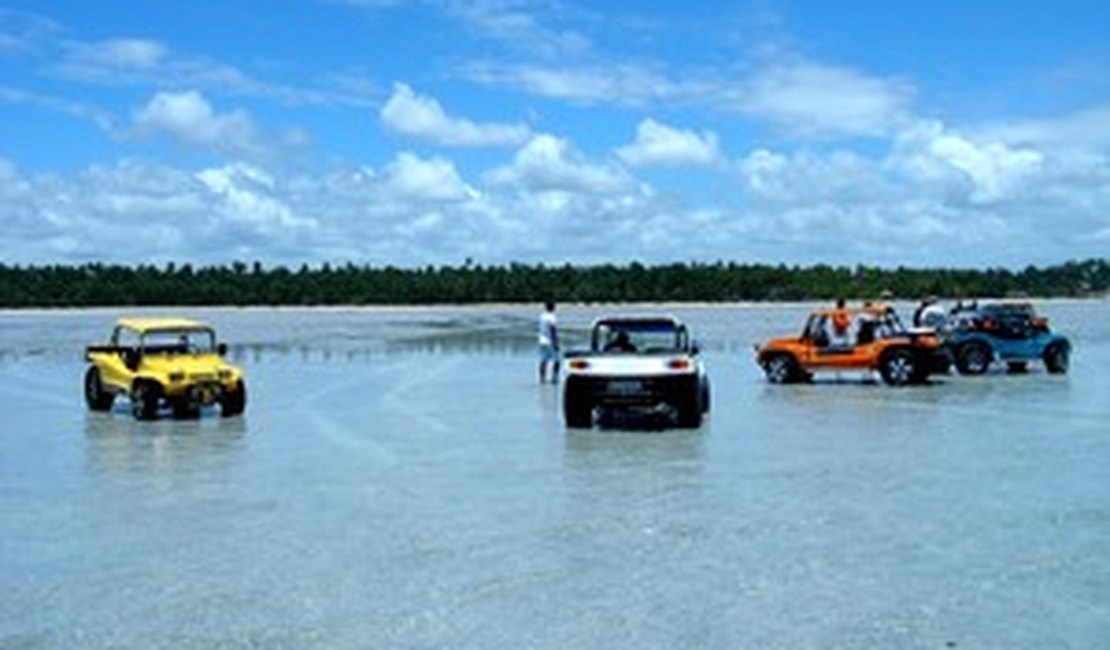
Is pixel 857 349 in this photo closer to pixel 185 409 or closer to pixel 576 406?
pixel 576 406

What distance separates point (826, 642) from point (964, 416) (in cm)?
1288

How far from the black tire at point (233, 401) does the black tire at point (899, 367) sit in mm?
11572

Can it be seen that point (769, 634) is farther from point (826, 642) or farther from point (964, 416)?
point (964, 416)

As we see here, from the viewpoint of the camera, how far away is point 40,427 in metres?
19.2

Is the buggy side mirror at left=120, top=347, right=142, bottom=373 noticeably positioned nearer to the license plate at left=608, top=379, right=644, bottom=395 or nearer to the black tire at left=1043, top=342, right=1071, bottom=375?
the license plate at left=608, top=379, right=644, bottom=395

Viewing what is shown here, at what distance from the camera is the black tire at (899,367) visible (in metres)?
25.5

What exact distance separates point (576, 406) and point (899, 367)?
9.45 meters

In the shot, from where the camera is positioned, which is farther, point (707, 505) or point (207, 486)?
point (207, 486)

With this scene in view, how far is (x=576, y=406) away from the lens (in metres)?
18.3

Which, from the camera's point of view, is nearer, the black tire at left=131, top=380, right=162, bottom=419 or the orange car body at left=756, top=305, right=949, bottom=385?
the black tire at left=131, top=380, right=162, bottom=419

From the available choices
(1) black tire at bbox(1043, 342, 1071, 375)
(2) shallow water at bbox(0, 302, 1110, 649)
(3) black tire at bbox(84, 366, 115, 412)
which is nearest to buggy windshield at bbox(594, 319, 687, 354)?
(2) shallow water at bbox(0, 302, 1110, 649)

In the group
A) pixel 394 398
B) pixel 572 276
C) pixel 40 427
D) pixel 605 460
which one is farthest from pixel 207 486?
pixel 572 276

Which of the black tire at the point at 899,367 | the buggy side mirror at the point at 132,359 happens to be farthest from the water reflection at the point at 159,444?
the black tire at the point at 899,367

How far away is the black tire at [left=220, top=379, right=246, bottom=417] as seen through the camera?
2072 cm
